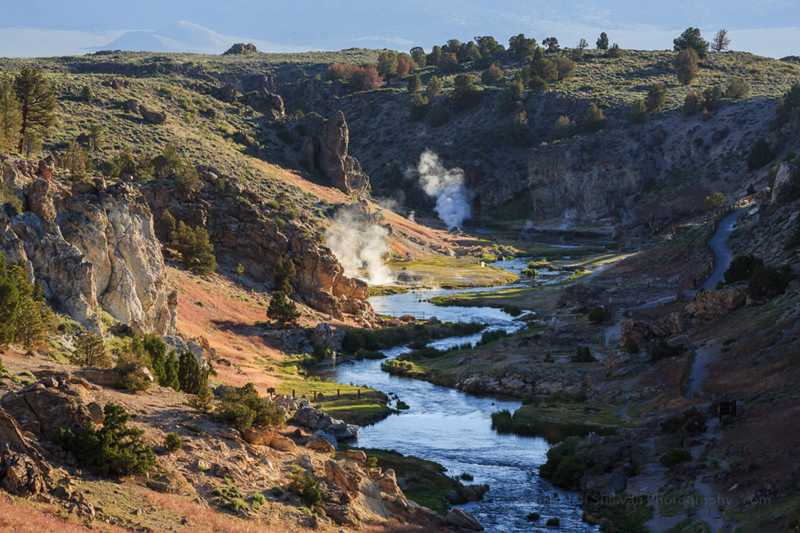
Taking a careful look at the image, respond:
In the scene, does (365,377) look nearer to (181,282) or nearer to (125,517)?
(181,282)

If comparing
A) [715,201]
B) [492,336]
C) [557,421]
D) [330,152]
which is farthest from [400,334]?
[715,201]

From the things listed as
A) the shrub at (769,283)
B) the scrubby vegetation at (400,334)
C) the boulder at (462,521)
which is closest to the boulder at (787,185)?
the shrub at (769,283)

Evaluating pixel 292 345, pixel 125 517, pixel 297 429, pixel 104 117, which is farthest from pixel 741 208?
pixel 125 517

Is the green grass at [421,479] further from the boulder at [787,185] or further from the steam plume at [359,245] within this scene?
the steam plume at [359,245]

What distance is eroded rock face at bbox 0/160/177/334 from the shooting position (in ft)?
196

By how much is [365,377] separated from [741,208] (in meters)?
71.4

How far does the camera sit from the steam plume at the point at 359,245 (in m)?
138

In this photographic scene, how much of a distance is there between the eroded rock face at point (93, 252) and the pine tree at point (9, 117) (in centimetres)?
2173

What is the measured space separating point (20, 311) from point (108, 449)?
16.0 m

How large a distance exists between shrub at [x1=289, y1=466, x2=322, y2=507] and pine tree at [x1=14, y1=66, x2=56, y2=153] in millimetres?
70099

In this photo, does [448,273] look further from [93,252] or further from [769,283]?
[93,252]

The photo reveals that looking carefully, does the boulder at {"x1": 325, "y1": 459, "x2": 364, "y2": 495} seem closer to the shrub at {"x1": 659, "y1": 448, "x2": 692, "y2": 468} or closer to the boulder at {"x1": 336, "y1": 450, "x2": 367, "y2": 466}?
the boulder at {"x1": 336, "y1": 450, "x2": 367, "y2": 466}

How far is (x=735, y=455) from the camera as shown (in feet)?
169

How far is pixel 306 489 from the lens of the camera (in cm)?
4159
